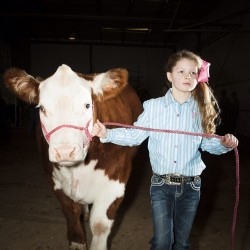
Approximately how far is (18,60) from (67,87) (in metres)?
19.5

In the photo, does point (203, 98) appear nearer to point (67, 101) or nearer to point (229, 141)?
point (229, 141)

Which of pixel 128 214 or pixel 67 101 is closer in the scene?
pixel 67 101

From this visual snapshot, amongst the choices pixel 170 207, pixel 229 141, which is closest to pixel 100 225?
pixel 170 207

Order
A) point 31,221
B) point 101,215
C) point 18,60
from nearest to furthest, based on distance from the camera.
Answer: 1. point 101,215
2. point 31,221
3. point 18,60

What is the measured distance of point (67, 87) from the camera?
2268mm

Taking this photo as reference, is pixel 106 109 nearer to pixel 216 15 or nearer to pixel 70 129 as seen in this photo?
pixel 70 129

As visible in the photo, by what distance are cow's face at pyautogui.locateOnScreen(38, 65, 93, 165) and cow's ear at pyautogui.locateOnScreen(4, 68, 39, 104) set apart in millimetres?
195

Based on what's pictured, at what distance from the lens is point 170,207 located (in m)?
2.17

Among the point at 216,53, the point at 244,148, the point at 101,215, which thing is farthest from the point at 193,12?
the point at 101,215

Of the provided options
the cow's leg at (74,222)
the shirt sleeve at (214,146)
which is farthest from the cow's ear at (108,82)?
the cow's leg at (74,222)

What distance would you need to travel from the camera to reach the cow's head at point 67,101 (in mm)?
2033

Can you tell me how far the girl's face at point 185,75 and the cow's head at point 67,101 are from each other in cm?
48

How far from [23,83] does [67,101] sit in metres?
0.59

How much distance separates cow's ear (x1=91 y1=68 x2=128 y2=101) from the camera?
2.55m
